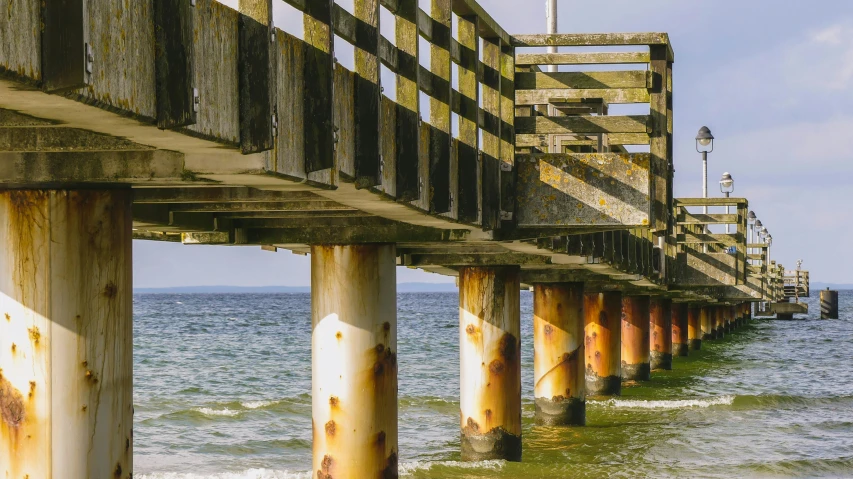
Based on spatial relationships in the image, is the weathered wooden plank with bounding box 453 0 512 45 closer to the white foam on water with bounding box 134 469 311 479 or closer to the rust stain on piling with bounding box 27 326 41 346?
the rust stain on piling with bounding box 27 326 41 346

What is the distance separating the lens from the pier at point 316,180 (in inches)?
207

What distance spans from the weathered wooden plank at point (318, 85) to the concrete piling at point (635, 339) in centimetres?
2425

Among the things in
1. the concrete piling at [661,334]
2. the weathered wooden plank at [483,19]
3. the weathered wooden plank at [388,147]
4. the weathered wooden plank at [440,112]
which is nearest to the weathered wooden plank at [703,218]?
the concrete piling at [661,334]

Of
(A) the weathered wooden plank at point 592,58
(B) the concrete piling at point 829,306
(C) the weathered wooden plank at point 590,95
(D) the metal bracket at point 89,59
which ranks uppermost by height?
(A) the weathered wooden plank at point 592,58

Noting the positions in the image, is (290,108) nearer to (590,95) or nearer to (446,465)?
(590,95)

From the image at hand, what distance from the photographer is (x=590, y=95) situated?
36.2 feet

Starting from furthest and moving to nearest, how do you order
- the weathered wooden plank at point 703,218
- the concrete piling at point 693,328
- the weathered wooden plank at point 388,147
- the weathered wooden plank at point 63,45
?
the concrete piling at point 693,328 < the weathered wooden plank at point 703,218 < the weathered wooden plank at point 388,147 < the weathered wooden plank at point 63,45

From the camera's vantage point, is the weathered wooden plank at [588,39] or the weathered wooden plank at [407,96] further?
the weathered wooden plank at [588,39]

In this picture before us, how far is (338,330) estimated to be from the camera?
451 inches

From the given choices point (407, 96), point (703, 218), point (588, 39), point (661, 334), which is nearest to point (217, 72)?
point (407, 96)

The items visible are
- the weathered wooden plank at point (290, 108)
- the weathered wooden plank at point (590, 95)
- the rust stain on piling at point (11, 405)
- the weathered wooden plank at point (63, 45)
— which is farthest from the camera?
the weathered wooden plank at point (590, 95)

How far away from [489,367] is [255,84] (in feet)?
31.1

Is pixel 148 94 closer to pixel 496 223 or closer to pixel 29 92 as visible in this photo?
pixel 29 92

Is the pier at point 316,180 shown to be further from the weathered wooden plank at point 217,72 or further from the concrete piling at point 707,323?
the concrete piling at point 707,323
